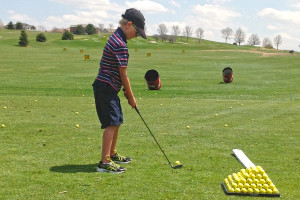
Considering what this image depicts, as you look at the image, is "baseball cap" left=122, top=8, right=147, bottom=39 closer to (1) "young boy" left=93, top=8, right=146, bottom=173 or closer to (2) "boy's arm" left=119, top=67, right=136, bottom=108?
(1) "young boy" left=93, top=8, right=146, bottom=173

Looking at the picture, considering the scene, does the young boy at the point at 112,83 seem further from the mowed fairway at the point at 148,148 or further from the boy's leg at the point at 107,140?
the mowed fairway at the point at 148,148

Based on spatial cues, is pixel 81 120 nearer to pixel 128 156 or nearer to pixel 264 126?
pixel 128 156

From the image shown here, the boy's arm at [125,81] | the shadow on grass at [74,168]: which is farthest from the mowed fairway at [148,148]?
the boy's arm at [125,81]

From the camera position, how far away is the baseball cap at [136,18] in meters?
6.33

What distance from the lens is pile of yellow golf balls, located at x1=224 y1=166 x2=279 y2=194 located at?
532 cm

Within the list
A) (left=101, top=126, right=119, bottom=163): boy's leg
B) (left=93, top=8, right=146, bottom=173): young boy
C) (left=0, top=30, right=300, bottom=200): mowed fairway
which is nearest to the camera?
(left=0, top=30, right=300, bottom=200): mowed fairway

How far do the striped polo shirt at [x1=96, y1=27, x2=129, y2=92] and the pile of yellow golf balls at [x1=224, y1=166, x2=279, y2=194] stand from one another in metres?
2.45

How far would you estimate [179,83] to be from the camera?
25859 mm

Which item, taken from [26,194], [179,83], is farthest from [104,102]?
[179,83]

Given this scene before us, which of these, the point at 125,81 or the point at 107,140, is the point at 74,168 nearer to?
the point at 107,140

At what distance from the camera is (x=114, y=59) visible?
623 cm

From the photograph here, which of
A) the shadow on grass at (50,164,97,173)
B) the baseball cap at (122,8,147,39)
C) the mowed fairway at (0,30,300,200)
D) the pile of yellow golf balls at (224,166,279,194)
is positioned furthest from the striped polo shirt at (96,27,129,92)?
the pile of yellow golf balls at (224,166,279,194)

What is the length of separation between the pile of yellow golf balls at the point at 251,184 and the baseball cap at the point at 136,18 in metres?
2.83

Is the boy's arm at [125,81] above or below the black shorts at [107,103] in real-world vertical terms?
above
